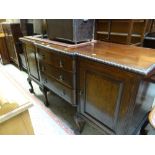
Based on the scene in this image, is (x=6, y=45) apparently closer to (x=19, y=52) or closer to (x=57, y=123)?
(x=19, y=52)

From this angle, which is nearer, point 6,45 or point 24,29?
point 24,29

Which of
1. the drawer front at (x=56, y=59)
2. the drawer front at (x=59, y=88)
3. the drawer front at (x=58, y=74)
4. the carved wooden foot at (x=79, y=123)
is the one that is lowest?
the carved wooden foot at (x=79, y=123)

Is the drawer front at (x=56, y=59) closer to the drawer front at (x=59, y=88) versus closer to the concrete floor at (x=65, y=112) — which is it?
the drawer front at (x=59, y=88)

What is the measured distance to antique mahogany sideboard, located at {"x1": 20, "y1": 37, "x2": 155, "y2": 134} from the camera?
831mm

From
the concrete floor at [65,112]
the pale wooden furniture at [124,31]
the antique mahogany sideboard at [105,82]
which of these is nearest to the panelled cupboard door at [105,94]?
the antique mahogany sideboard at [105,82]

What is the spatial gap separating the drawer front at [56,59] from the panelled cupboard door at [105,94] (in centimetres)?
11

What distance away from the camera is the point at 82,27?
129cm

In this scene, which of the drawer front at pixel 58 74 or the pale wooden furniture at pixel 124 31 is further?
the pale wooden furniture at pixel 124 31

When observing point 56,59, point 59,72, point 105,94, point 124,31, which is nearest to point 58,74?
point 59,72

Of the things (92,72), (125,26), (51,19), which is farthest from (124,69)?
(125,26)

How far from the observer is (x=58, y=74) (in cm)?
139

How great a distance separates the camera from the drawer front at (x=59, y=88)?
1347 millimetres

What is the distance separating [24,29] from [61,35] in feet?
4.83
